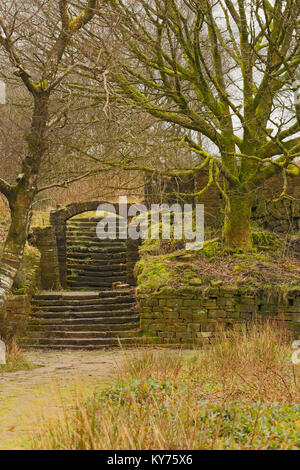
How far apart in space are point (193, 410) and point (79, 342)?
27.2ft

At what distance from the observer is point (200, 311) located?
1291 cm

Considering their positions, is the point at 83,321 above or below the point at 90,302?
below

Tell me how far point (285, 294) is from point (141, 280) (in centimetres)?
356

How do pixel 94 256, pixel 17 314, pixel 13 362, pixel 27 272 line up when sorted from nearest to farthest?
1. pixel 13 362
2. pixel 17 314
3. pixel 27 272
4. pixel 94 256

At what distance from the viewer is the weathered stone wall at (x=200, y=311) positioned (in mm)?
12812

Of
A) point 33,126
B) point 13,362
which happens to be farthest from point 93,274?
point 33,126

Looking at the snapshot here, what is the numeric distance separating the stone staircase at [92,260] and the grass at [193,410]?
11.9 m

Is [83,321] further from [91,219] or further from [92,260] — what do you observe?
[91,219]

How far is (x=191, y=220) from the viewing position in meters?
17.3

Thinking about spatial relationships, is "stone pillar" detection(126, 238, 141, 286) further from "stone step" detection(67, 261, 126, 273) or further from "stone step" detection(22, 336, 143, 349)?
"stone step" detection(22, 336, 143, 349)

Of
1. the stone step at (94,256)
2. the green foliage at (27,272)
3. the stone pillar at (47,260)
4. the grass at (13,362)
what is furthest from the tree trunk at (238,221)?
the stone step at (94,256)

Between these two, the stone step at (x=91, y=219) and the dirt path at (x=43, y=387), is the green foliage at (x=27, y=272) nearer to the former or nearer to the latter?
the dirt path at (x=43, y=387)
